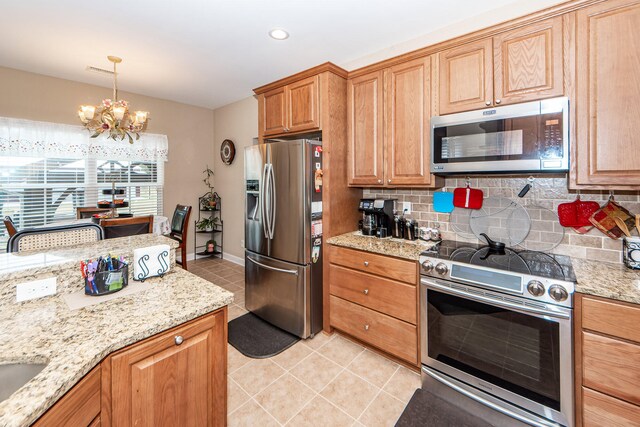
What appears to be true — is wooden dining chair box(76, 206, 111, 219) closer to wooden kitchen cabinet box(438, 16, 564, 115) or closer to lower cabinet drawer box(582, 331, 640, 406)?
wooden kitchen cabinet box(438, 16, 564, 115)

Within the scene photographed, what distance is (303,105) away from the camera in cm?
271

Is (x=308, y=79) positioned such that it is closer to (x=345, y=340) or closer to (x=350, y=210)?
(x=350, y=210)

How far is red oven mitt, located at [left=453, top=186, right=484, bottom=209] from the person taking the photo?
2.27 m

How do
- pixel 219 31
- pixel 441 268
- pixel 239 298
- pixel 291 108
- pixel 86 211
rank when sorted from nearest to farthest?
pixel 441 268, pixel 219 31, pixel 291 108, pixel 239 298, pixel 86 211

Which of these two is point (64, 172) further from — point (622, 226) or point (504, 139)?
point (622, 226)

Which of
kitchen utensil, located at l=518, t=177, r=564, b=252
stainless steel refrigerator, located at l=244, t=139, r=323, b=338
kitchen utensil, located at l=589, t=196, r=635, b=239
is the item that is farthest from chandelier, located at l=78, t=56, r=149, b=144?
kitchen utensil, located at l=589, t=196, r=635, b=239

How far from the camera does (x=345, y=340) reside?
8.41 ft

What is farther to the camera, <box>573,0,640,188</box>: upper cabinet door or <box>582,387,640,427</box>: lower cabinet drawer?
<box>573,0,640,188</box>: upper cabinet door

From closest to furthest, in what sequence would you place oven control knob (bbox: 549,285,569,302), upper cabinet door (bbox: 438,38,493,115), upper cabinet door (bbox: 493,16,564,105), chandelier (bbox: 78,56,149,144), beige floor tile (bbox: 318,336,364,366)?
oven control knob (bbox: 549,285,569,302) → upper cabinet door (bbox: 493,16,564,105) → upper cabinet door (bbox: 438,38,493,115) → beige floor tile (bbox: 318,336,364,366) → chandelier (bbox: 78,56,149,144)

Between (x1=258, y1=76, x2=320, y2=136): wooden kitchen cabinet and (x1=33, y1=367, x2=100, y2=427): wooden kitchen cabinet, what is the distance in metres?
2.27

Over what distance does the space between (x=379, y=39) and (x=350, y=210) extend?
1582mm

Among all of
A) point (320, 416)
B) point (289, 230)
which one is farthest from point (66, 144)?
point (320, 416)

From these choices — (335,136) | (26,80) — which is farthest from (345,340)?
(26,80)

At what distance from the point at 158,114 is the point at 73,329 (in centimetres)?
435
